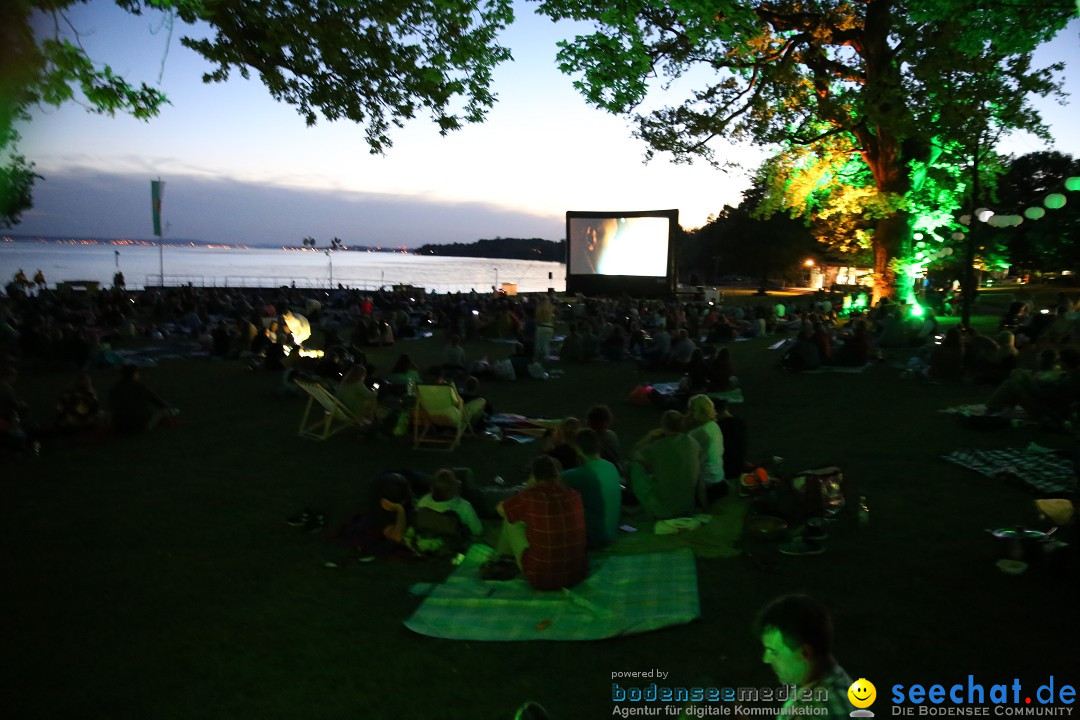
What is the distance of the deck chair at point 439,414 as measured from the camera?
7.70m

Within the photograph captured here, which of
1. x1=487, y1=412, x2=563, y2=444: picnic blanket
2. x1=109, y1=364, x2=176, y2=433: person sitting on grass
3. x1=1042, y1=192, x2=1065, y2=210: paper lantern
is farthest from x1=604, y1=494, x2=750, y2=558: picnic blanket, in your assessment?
x1=1042, y1=192, x2=1065, y2=210: paper lantern

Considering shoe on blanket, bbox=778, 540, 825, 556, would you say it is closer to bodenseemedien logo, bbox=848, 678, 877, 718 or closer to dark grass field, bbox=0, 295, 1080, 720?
dark grass field, bbox=0, 295, 1080, 720

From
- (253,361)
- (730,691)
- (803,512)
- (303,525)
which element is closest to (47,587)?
(303,525)

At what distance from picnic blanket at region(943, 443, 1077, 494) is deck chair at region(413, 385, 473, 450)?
185 inches

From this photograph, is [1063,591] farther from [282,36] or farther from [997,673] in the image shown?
[282,36]

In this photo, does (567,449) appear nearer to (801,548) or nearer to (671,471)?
(671,471)

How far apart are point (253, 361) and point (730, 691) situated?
1154 centimetres

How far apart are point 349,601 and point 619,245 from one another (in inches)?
1066

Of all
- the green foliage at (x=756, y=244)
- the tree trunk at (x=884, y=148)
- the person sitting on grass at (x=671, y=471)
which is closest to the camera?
the person sitting on grass at (x=671, y=471)

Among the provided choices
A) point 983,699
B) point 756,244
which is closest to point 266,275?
point 756,244

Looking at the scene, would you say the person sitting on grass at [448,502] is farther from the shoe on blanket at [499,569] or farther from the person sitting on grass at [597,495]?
the person sitting on grass at [597,495]

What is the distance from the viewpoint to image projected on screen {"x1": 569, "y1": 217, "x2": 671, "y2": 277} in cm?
2912

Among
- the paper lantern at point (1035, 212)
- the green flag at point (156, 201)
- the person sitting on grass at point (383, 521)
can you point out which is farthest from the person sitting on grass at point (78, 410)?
the green flag at point (156, 201)

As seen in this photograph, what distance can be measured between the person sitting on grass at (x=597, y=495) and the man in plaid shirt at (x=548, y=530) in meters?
0.40
